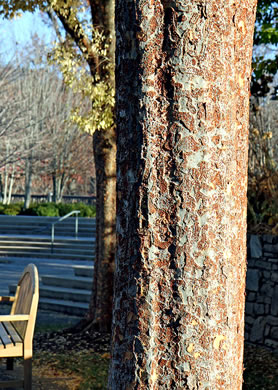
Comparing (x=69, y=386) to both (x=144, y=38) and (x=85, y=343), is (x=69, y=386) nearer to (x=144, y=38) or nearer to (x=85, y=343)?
(x=85, y=343)

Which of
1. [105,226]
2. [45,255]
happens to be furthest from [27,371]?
[45,255]

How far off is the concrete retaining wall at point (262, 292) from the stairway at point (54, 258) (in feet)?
10.1

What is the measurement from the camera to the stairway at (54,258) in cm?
1136

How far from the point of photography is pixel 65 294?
1141 centimetres

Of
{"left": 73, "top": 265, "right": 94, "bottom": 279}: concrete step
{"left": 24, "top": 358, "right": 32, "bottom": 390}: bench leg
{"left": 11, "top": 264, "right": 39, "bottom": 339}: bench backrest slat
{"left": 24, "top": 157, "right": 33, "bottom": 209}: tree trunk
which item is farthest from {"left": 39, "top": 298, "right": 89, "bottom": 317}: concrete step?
{"left": 24, "top": 157, "right": 33, "bottom": 209}: tree trunk

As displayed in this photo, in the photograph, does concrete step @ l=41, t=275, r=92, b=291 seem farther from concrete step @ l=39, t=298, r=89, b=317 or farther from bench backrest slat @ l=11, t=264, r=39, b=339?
bench backrest slat @ l=11, t=264, r=39, b=339

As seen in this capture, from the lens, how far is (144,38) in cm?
262

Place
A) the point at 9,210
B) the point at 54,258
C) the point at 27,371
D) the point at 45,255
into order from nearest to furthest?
1. the point at 27,371
2. the point at 54,258
3. the point at 45,255
4. the point at 9,210

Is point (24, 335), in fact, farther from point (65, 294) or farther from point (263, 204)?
point (65, 294)

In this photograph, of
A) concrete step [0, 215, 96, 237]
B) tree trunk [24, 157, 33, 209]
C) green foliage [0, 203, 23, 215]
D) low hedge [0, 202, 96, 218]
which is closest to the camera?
concrete step [0, 215, 96, 237]

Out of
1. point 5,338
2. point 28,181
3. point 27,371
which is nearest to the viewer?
point 27,371

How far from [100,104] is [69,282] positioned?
4.66m

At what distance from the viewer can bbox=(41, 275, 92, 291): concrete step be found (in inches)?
453

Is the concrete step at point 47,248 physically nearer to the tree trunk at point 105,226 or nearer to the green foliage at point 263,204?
the green foliage at point 263,204
